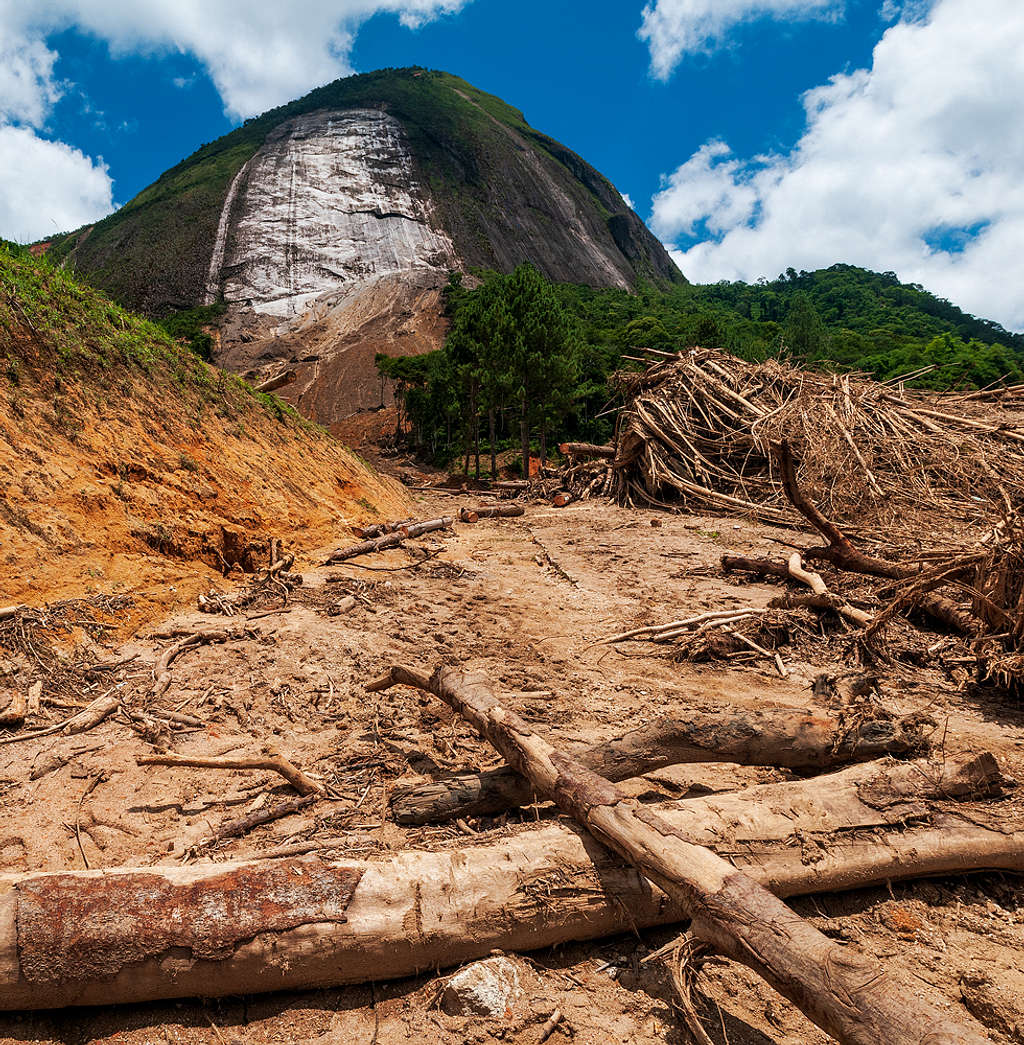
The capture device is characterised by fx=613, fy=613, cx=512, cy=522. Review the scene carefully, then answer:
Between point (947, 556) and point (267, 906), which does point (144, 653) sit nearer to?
point (267, 906)

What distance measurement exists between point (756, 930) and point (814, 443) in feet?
29.7

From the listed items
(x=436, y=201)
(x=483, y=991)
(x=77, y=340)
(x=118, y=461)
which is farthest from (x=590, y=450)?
(x=436, y=201)

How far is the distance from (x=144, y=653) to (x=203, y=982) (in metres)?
3.13

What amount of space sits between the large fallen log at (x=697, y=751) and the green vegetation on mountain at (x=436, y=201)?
197ft

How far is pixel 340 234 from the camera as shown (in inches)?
2399

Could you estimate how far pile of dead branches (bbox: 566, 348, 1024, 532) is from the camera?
8.70m

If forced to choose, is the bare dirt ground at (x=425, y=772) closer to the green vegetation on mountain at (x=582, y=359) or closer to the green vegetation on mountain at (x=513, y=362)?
the green vegetation on mountain at (x=582, y=359)

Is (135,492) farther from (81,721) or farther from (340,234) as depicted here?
(340,234)

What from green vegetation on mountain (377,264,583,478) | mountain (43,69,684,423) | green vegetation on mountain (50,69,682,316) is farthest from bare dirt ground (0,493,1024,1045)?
green vegetation on mountain (50,69,682,316)

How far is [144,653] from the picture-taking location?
440 centimetres

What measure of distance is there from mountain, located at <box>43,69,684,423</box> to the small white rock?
41.4 meters

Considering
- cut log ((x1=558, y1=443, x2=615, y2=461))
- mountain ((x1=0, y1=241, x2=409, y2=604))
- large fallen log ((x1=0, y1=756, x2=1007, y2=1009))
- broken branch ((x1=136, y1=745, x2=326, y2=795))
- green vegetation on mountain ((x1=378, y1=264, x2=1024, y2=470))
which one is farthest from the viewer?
green vegetation on mountain ((x1=378, y1=264, x2=1024, y2=470))

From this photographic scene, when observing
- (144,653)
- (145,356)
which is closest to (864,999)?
(144,653)

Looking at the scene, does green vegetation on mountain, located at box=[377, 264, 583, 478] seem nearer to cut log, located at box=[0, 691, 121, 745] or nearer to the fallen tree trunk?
the fallen tree trunk
